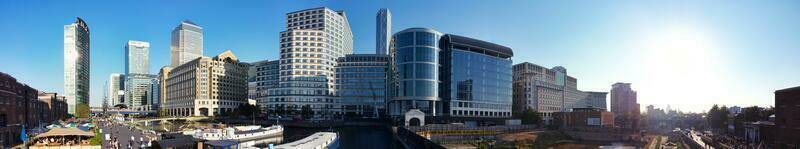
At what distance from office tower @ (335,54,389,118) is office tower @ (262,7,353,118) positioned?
604cm

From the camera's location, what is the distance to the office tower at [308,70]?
521ft

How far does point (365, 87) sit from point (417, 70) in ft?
127

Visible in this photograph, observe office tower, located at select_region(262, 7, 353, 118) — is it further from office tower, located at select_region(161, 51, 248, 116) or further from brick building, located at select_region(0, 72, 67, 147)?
brick building, located at select_region(0, 72, 67, 147)

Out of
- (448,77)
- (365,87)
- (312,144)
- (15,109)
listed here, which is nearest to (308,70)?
(365,87)

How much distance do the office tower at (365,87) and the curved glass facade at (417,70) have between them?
28156 millimetres

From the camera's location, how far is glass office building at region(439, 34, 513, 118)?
141 m

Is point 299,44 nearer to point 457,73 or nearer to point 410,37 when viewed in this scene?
point 410,37

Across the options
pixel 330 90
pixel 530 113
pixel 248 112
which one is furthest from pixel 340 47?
pixel 530 113

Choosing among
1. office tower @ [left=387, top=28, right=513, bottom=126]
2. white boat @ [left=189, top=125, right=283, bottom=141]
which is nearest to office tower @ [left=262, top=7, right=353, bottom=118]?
office tower @ [left=387, top=28, right=513, bottom=126]

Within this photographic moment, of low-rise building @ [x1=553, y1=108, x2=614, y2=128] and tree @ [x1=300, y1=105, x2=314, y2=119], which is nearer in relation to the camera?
low-rise building @ [x1=553, y1=108, x2=614, y2=128]

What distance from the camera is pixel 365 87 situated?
166375mm

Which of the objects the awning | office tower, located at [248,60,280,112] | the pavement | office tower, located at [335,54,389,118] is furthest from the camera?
office tower, located at [248,60,280,112]

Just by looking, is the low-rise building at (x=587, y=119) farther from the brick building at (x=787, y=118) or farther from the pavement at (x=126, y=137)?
the pavement at (x=126, y=137)

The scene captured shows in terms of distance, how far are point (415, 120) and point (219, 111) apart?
11169 centimetres
